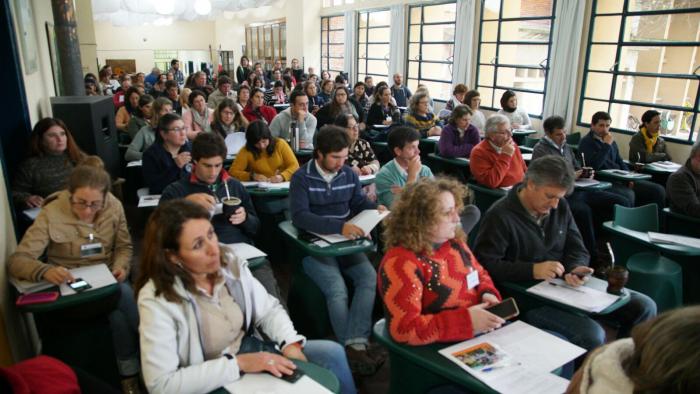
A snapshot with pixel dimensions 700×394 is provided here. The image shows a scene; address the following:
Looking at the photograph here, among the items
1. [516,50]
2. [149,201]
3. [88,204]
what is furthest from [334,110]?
[88,204]

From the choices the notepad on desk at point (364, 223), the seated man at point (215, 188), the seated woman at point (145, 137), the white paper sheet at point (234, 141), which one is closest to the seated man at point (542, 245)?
the notepad on desk at point (364, 223)

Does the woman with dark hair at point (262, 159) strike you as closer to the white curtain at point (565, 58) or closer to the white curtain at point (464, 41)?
the white curtain at point (565, 58)

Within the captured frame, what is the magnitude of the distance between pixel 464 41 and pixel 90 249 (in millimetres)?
8544

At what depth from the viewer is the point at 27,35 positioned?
408cm

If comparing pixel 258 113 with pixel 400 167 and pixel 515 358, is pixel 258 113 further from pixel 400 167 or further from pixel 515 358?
pixel 515 358

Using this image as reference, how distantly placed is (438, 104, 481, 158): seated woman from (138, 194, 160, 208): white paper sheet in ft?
10.0

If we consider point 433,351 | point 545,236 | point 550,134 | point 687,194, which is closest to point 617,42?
point 550,134

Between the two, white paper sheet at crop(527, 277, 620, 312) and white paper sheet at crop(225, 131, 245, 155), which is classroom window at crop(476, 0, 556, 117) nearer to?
white paper sheet at crop(225, 131, 245, 155)

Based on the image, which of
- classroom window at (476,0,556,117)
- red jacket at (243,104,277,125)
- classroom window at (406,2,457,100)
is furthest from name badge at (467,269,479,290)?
classroom window at (406,2,457,100)

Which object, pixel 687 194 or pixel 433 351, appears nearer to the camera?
pixel 433 351

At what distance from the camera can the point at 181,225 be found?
1775 mm

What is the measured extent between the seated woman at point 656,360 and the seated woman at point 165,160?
3.48 meters

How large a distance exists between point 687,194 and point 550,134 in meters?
1.37

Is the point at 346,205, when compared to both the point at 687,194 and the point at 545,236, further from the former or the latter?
the point at 687,194
